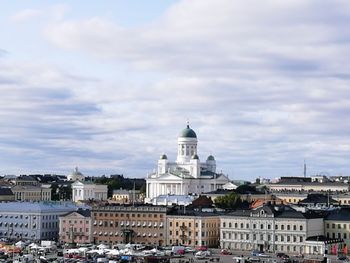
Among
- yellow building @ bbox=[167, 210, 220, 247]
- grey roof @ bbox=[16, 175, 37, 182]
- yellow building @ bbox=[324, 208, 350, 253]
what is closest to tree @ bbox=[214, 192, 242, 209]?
yellow building @ bbox=[167, 210, 220, 247]

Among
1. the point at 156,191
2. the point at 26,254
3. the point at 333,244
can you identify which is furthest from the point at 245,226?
the point at 156,191

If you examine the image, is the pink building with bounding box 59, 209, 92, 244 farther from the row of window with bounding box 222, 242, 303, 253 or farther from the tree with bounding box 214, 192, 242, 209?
the tree with bounding box 214, 192, 242, 209

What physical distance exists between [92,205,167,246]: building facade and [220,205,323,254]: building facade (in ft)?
22.6

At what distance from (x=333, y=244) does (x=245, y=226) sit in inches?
349

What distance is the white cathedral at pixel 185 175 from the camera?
469ft

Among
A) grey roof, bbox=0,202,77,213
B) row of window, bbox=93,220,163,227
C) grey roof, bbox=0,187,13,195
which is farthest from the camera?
grey roof, bbox=0,187,13,195

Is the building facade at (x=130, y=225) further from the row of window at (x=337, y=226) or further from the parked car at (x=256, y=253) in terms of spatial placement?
the row of window at (x=337, y=226)

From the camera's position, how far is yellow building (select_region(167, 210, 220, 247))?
89.6 m

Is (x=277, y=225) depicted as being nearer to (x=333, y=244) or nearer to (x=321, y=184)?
(x=333, y=244)

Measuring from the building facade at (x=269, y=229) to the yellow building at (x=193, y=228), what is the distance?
214 centimetres

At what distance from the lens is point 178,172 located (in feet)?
478

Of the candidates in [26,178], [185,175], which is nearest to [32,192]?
[26,178]

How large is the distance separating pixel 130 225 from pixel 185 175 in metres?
52.4

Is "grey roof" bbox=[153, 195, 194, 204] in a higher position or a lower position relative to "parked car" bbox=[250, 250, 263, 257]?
higher
